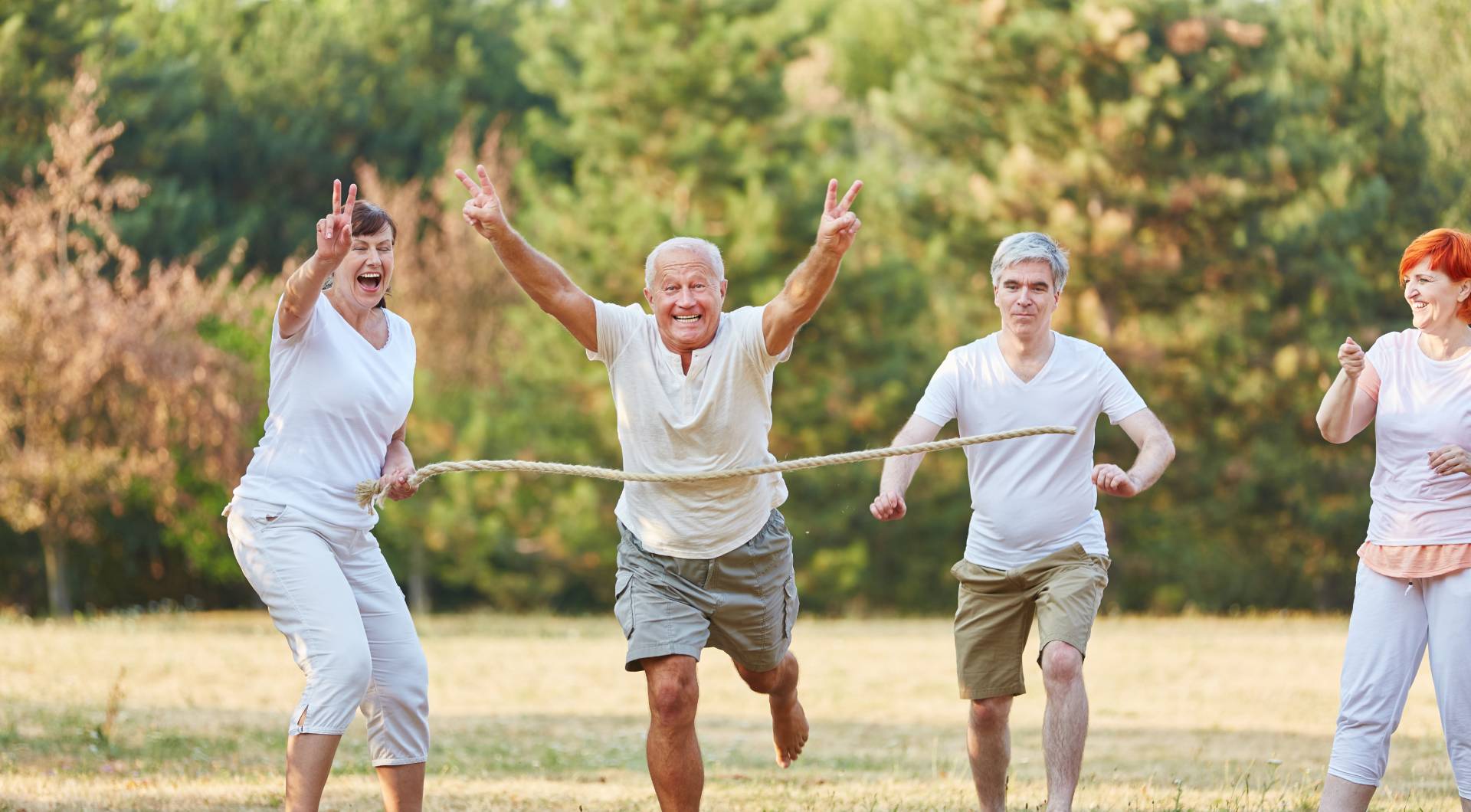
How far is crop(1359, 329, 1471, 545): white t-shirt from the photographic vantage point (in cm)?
510

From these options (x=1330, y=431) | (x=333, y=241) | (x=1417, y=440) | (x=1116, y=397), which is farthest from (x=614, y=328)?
(x=1417, y=440)

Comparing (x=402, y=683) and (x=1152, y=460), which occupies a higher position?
(x=1152, y=460)

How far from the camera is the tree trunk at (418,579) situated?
2438cm

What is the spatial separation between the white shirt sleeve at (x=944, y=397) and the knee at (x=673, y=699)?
1.25 m

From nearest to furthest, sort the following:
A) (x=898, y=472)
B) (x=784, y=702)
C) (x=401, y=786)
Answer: (x=401, y=786) < (x=898, y=472) < (x=784, y=702)

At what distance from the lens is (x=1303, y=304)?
22938mm

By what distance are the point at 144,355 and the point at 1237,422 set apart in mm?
14308

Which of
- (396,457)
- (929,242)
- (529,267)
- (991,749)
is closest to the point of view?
(529,267)

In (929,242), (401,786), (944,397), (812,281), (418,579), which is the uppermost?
(929,242)

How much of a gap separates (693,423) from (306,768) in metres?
1.56

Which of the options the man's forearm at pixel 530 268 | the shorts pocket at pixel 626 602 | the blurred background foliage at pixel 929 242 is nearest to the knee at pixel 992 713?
the shorts pocket at pixel 626 602

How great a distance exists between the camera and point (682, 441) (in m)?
5.34

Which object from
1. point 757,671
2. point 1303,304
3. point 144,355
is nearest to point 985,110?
point 1303,304

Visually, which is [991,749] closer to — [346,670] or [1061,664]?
[1061,664]
